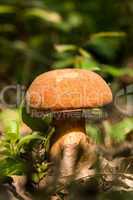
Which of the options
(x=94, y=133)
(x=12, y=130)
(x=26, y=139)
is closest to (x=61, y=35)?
(x=94, y=133)

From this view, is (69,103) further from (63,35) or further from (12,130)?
(63,35)

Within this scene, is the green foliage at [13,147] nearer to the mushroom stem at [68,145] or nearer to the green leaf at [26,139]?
the green leaf at [26,139]

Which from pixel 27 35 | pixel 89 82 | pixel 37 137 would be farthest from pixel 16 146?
pixel 27 35

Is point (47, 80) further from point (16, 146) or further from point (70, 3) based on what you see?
point (70, 3)

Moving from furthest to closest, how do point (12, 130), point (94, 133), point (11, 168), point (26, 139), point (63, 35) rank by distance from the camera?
point (63, 35) → point (94, 133) → point (12, 130) → point (26, 139) → point (11, 168)

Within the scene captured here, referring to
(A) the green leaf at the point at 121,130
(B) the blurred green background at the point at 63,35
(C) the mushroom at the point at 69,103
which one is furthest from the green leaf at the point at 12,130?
(B) the blurred green background at the point at 63,35

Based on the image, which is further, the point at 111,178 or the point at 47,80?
the point at 47,80

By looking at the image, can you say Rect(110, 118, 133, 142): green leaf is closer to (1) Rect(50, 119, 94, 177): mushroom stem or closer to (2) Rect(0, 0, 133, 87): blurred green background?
(1) Rect(50, 119, 94, 177): mushroom stem
